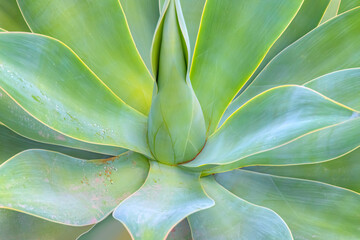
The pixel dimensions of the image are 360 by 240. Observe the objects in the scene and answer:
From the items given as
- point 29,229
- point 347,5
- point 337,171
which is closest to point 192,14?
point 347,5

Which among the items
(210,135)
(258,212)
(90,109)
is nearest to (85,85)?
(90,109)

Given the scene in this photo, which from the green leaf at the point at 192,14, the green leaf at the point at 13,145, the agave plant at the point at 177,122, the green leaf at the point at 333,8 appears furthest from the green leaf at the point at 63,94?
the green leaf at the point at 333,8

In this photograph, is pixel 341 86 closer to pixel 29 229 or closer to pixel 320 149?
pixel 320 149

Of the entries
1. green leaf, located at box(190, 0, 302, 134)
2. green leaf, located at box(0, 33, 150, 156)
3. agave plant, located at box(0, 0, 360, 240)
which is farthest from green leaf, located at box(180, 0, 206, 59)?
green leaf, located at box(0, 33, 150, 156)

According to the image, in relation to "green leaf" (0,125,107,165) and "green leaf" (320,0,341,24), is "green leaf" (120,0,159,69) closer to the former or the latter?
"green leaf" (0,125,107,165)

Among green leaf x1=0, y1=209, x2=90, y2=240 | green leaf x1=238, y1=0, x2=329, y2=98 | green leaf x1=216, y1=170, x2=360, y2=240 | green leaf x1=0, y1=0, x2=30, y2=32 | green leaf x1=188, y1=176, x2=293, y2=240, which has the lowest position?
green leaf x1=216, y1=170, x2=360, y2=240
